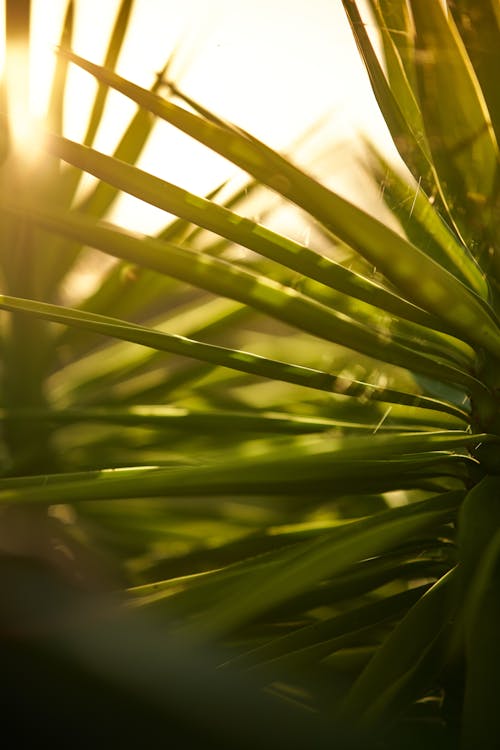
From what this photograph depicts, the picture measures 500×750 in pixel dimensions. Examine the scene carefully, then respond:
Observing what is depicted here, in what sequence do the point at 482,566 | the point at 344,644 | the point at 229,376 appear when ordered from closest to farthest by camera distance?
the point at 482,566, the point at 344,644, the point at 229,376

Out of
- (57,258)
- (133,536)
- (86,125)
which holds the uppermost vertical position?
(86,125)

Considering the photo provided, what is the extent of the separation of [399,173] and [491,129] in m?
0.18

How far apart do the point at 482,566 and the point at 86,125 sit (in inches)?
19.8

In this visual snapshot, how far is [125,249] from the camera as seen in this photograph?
0.31 metres

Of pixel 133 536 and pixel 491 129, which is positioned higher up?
pixel 491 129

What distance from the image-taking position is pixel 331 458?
1.16 feet

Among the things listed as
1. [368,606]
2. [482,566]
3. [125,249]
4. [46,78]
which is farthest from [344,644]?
[46,78]

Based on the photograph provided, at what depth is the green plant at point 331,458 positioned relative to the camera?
1.06 feet

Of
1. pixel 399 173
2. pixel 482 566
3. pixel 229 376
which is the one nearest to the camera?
pixel 482 566

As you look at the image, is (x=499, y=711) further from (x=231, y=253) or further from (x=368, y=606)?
(x=231, y=253)

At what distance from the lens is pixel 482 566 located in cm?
31

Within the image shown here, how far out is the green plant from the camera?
1.06ft

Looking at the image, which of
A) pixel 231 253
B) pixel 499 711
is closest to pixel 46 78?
pixel 231 253

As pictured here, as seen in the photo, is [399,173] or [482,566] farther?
[399,173]
